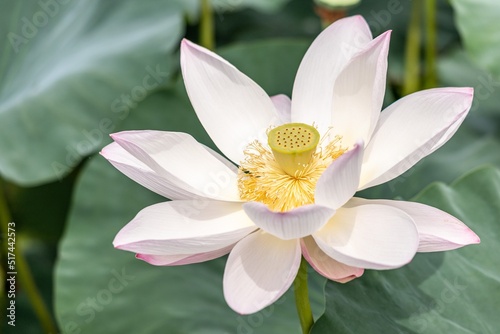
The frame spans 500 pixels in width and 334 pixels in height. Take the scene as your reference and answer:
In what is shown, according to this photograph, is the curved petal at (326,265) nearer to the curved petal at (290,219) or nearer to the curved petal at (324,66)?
the curved petal at (290,219)

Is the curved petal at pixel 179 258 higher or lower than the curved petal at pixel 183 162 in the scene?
lower

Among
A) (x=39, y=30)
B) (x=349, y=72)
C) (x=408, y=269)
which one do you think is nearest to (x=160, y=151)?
(x=349, y=72)

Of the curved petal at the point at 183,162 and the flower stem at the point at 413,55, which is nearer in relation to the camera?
the curved petal at the point at 183,162

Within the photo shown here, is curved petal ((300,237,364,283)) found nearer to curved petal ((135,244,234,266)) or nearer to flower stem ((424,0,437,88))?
curved petal ((135,244,234,266))

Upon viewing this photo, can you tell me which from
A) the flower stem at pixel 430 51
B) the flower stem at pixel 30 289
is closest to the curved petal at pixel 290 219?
the flower stem at pixel 30 289

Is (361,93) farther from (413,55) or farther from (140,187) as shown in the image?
(413,55)

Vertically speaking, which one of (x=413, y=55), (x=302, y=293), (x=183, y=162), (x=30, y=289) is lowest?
(x=30, y=289)

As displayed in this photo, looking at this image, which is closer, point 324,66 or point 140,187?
point 324,66

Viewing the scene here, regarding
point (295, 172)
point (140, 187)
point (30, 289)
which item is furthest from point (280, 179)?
point (30, 289)

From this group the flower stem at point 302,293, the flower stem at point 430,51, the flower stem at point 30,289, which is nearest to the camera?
the flower stem at point 302,293
